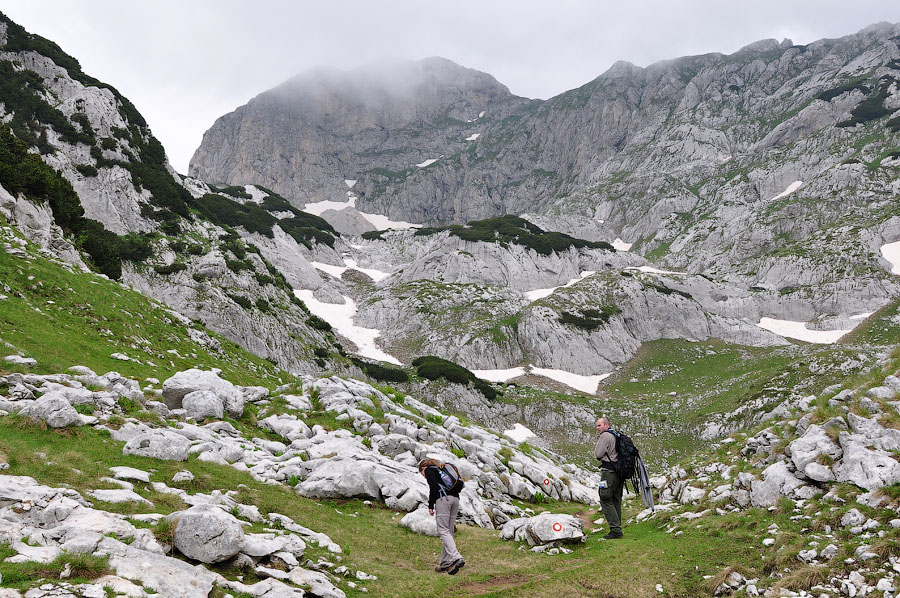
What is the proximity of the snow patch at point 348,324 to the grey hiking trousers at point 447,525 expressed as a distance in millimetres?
75418

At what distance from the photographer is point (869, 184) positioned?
131000 millimetres

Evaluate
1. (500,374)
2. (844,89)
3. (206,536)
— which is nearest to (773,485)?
(206,536)

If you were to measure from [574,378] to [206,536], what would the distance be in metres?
86.0

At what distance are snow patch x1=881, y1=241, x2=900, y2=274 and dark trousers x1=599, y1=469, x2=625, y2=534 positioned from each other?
126917 millimetres

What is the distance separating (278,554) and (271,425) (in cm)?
1066

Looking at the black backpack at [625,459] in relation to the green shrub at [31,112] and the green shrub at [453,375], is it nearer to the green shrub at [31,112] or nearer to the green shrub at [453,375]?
the green shrub at [453,375]

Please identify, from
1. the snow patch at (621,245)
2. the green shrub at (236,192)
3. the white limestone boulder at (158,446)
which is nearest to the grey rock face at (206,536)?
the white limestone boulder at (158,446)

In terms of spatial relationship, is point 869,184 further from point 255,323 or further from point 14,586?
point 14,586

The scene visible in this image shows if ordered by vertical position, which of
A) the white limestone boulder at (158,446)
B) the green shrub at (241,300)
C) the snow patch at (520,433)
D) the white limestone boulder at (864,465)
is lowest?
the snow patch at (520,433)

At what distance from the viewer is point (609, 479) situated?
1266 cm

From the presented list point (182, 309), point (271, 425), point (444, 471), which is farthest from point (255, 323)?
point (444, 471)

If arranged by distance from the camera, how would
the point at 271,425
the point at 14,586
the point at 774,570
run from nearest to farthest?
the point at 14,586
the point at 774,570
the point at 271,425

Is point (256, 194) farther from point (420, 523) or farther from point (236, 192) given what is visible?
point (420, 523)

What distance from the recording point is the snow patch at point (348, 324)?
89.2 metres
